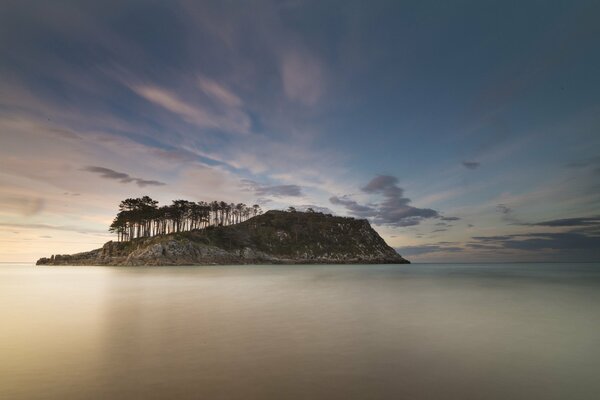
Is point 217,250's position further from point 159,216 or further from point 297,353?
point 297,353

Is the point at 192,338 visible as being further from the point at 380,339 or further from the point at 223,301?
the point at 223,301

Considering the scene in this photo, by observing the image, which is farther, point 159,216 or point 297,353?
point 159,216

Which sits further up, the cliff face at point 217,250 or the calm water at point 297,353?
the cliff face at point 217,250

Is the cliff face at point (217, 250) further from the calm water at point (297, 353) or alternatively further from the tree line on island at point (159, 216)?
the calm water at point (297, 353)

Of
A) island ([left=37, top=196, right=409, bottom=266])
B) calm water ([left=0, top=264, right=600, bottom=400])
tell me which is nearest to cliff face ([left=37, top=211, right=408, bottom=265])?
island ([left=37, top=196, right=409, bottom=266])

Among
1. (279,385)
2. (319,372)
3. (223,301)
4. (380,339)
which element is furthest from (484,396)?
(223,301)

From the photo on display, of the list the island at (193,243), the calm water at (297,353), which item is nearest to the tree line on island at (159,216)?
the island at (193,243)

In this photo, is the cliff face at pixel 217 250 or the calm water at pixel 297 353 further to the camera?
the cliff face at pixel 217 250

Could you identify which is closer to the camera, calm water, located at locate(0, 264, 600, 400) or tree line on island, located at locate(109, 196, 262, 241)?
calm water, located at locate(0, 264, 600, 400)

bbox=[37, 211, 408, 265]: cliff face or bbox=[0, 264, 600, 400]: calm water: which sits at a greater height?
bbox=[37, 211, 408, 265]: cliff face

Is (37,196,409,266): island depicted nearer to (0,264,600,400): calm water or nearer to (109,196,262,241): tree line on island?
(109,196,262,241): tree line on island

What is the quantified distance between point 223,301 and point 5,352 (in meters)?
16.0

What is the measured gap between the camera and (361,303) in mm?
26891

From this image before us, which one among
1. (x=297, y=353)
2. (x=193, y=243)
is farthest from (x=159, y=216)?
(x=297, y=353)
